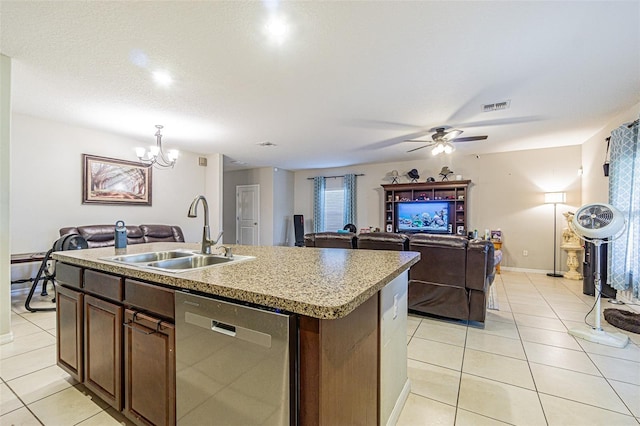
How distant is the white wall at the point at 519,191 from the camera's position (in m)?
5.46

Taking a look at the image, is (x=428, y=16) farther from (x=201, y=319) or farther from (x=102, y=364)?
(x=102, y=364)

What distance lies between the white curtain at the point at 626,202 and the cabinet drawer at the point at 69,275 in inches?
211

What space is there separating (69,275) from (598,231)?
433 cm

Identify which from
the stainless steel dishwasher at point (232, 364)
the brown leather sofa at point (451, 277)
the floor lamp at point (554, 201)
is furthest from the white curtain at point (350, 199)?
the stainless steel dishwasher at point (232, 364)

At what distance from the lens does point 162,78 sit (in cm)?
275

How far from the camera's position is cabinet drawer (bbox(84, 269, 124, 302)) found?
144cm

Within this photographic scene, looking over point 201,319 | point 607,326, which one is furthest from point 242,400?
point 607,326

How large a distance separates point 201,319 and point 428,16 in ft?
7.50

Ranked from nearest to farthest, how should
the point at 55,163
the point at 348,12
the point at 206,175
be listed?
the point at 348,12
the point at 55,163
the point at 206,175

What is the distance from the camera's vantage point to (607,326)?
9.43 feet

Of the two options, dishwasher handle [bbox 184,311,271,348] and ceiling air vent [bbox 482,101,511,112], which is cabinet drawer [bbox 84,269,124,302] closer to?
dishwasher handle [bbox 184,311,271,348]

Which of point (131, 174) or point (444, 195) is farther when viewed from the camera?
point (444, 195)

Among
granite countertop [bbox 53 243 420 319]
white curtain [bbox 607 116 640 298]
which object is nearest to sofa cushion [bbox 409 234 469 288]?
granite countertop [bbox 53 243 420 319]

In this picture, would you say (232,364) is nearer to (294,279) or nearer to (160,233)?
(294,279)
